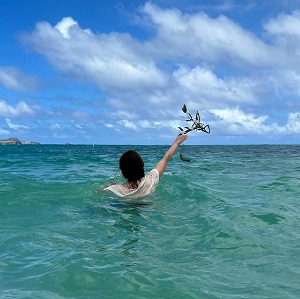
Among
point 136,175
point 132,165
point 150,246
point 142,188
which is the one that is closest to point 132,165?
point 132,165

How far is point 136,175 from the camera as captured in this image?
302 inches

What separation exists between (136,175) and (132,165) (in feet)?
0.90

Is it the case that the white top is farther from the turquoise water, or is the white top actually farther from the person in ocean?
the turquoise water

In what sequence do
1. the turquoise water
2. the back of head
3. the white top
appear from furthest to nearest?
the white top, the back of head, the turquoise water

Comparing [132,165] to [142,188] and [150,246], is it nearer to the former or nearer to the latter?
[142,188]

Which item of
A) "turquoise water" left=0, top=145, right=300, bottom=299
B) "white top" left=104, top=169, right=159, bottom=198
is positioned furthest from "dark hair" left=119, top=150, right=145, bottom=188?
"turquoise water" left=0, top=145, right=300, bottom=299

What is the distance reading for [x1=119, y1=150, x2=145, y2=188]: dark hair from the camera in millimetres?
7406

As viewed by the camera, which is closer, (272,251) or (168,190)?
(272,251)

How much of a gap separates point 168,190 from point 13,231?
574 centimetres

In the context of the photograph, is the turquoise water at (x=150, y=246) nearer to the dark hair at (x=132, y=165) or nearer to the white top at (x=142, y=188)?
the white top at (x=142, y=188)

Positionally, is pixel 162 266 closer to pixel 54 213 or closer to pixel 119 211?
pixel 119 211

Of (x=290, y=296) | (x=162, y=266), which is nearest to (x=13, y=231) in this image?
(x=162, y=266)

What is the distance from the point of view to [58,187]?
477 inches

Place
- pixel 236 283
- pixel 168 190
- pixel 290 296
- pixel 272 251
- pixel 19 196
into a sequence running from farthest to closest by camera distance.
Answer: pixel 168 190
pixel 19 196
pixel 272 251
pixel 236 283
pixel 290 296
